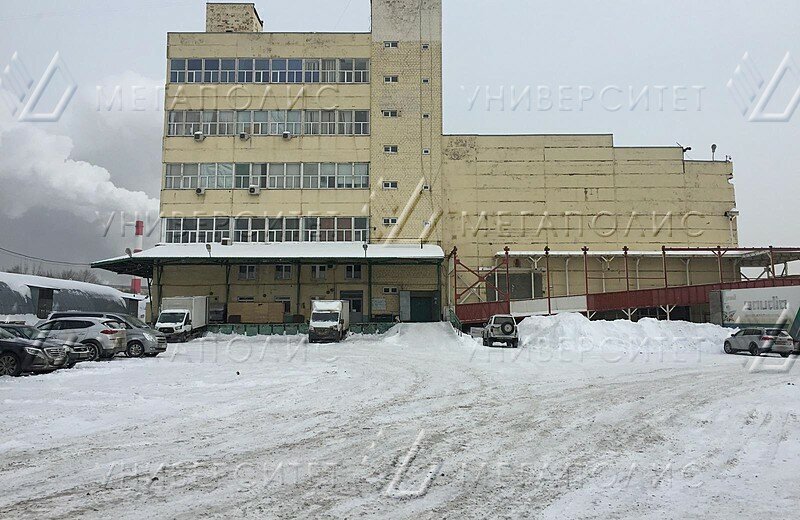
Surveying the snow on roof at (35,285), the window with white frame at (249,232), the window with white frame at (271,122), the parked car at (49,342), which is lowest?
the parked car at (49,342)

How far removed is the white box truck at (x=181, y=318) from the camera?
109 ft

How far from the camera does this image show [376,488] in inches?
252

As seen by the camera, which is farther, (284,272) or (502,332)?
(284,272)

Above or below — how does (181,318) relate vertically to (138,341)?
above

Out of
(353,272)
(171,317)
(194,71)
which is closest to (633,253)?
(353,272)

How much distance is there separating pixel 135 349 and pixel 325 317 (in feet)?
40.3

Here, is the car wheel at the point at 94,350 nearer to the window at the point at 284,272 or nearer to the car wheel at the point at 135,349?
the car wheel at the point at 135,349

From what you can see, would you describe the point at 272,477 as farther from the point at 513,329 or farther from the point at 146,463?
the point at 513,329

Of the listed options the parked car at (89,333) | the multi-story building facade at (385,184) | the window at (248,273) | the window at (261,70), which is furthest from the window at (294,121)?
the parked car at (89,333)

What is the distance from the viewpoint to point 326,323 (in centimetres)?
3356

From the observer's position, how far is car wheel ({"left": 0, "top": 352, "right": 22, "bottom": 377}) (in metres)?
15.5

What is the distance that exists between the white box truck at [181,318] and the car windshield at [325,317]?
7.39 metres

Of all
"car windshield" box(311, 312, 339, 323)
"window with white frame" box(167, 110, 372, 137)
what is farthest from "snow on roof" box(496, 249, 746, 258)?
"car windshield" box(311, 312, 339, 323)

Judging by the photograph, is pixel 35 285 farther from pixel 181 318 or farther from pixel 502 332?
pixel 502 332
